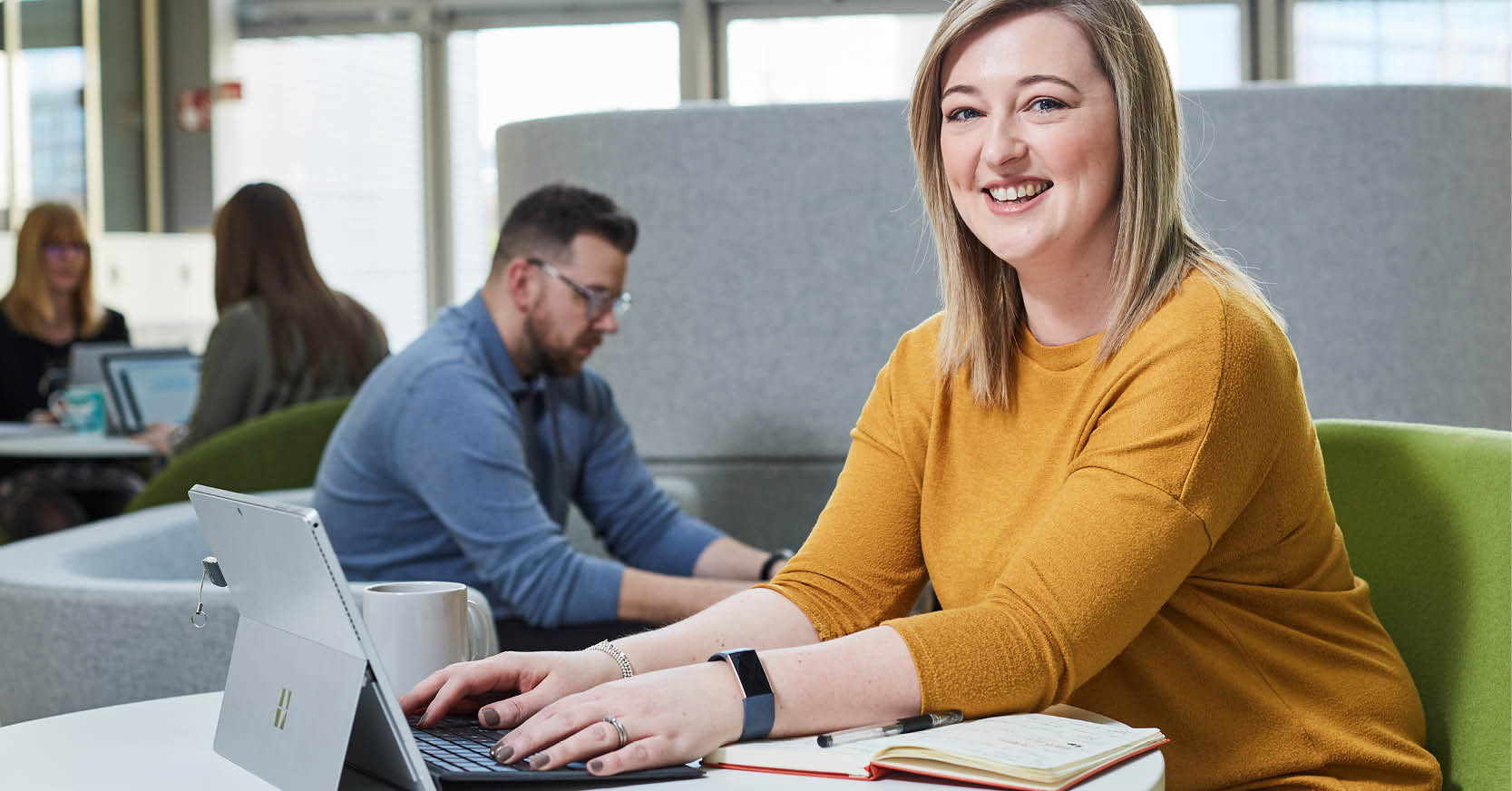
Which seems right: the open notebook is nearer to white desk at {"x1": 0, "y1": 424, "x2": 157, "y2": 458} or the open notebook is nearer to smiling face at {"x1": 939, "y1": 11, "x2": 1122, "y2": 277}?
smiling face at {"x1": 939, "y1": 11, "x2": 1122, "y2": 277}

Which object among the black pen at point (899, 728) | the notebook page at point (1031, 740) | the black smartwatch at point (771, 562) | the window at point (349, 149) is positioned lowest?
the black smartwatch at point (771, 562)

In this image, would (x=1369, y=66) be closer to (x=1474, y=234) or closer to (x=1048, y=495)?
(x=1474, y=234)

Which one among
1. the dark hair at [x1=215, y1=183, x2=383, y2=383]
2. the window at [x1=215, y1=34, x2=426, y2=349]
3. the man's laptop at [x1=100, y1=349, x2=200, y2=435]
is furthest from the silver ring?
the window at [x1=215, y1=34, x2=426, y2=349]

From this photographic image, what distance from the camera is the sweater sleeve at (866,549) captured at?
1.27 metres

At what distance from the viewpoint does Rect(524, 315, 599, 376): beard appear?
7.88 ft

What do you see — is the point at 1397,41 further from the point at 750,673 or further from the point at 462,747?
the point at 462,747

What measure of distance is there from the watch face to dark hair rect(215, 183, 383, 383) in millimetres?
2788

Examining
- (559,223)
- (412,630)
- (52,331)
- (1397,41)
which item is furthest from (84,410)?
(1397,41)

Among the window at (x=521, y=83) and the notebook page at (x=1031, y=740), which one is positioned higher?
the window at (x=521, y=83)

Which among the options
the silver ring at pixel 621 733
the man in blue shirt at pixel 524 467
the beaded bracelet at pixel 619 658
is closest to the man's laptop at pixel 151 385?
the man in blue shirt at pixel 524 467

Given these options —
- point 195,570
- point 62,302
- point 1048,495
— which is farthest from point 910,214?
point 62,302

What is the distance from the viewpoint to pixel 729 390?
296 cm

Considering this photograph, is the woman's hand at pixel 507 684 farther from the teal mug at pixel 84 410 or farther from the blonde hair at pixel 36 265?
the blonde hair at pixel 36 265

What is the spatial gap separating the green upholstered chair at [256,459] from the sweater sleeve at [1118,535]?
6.71 ft
